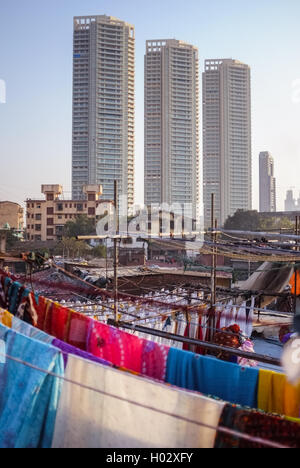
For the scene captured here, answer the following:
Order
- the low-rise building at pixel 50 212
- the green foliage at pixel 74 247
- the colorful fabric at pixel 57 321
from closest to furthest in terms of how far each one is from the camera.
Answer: the colorful fabric at pixel 57 321 → the green foliage at pixel 74 247 → the low-rise building at pixel 50 212

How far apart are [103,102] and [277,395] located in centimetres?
4645

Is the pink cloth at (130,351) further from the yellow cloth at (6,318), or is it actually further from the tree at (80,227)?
the tree at (80,227)

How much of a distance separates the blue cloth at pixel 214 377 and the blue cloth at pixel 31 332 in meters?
0.66

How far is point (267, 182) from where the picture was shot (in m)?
67.9

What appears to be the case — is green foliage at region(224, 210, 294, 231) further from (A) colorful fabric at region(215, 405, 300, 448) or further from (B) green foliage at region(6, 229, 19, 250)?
(A) colorful fabric at region(215, 405, 300, 448)

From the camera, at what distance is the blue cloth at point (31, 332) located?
1.94 metres

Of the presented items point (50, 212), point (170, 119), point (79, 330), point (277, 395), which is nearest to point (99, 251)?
point (50, 212)

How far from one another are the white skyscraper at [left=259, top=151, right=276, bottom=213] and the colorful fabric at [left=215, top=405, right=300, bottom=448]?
69763 millimetres

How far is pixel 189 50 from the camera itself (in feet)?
151

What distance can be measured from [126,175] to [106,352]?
44616 millimetres

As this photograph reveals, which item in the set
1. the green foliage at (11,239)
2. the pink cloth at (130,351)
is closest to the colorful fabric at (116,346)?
the pink cloth at (130,351)

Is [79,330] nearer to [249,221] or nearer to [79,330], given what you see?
[79,330]

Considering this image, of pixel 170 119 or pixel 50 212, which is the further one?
pixel 170 119
